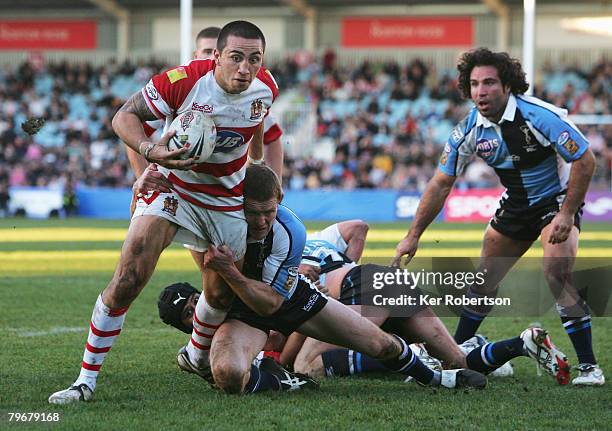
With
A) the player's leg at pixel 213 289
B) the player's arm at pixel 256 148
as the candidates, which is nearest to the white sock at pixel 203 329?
the player's leg at pixel 213 289

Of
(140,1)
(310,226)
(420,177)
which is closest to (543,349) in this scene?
(310,226)

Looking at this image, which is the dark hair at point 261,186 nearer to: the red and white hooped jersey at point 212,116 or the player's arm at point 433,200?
the red and white hooped jersey at point 212,116

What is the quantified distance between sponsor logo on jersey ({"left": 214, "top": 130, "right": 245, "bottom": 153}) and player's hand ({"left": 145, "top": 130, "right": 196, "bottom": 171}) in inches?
16.2

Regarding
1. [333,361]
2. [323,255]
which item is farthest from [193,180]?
[333,361]

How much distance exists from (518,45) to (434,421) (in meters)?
31.9

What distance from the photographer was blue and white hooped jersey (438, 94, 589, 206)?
621cm

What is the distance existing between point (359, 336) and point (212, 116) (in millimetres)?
1466

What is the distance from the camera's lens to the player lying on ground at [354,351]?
5.82 m

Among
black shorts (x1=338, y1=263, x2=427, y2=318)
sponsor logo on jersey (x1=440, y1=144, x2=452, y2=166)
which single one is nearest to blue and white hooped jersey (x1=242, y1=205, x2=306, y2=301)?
black shorts (x1=338, y1=263, x2=427, y2=318)

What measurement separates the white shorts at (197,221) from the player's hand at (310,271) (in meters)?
0.81

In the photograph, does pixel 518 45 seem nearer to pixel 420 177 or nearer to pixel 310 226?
pixel 420 177

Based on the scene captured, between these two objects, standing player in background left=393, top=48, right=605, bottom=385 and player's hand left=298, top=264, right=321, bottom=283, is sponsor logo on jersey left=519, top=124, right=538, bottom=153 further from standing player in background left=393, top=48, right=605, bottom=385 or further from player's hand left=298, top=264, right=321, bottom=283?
player's hand left=298, top=264, right=321, bottom=283

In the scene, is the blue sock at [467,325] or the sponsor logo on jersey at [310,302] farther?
the blue sock at [467,325]

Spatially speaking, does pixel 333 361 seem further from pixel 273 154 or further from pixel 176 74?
pixel 176 74
